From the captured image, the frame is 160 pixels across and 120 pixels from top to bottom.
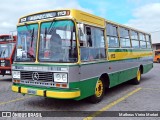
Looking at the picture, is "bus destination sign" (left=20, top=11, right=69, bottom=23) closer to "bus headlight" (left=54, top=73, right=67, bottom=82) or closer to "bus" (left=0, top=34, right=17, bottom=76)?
"bus headlight" (left=54, top=73, right=67, bottom=82)

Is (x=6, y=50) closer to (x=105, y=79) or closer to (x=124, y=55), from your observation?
(x=124, y=55)

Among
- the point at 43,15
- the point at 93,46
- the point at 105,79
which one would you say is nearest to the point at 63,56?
the point at 93,46

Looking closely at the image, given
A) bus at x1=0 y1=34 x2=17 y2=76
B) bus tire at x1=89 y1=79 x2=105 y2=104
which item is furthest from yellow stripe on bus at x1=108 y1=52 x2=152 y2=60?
bus at x1=0 y1=34 x2=17 y2=76

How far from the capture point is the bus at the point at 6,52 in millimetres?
13715

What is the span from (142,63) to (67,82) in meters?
7.57

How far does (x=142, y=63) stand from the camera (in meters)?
13.3

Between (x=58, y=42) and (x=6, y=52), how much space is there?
7.94 meters

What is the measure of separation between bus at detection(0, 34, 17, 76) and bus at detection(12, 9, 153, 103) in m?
6.17

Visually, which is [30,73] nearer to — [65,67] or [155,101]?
[65,67]

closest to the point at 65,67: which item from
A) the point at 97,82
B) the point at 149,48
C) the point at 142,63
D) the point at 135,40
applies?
the point at 97,82

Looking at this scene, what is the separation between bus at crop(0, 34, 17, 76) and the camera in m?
13.7

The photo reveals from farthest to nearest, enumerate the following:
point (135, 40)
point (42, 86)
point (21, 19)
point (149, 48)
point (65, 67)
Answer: point (149, 48)
point (135, 40)
point (21, 19)
point (42, 86)
point (65, 67)

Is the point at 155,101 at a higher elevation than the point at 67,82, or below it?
below

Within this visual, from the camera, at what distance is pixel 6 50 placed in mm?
14094
